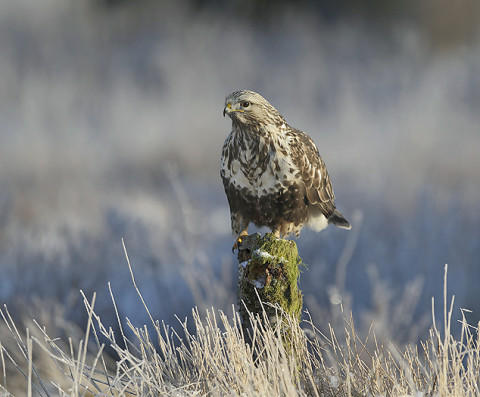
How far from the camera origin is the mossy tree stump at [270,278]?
10.6ft

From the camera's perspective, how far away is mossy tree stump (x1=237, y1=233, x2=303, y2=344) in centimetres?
324

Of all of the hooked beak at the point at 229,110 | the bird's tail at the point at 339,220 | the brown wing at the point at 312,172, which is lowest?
the bird's tail at the point at 339,220

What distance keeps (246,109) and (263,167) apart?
1.40 ft

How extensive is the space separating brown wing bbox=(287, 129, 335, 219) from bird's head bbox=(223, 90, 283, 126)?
0.26m

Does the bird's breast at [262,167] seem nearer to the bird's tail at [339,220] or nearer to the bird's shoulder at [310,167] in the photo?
the bird's shoulder at [310,167]

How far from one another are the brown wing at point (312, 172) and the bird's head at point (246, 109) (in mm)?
264

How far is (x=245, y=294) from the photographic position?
3324mm

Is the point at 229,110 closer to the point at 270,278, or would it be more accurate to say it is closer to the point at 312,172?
the point at 312,172

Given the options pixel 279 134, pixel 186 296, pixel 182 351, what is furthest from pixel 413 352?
pixel 186 296

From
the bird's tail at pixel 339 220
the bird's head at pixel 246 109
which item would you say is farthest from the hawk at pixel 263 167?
the bird's tail at pixel 339 220

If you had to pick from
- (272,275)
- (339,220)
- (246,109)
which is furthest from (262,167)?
(339,220)

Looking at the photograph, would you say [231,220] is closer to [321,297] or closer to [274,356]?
[274,356]

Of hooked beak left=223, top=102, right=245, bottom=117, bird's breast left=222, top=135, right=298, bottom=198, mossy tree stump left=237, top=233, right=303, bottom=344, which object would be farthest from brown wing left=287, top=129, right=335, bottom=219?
mossy tree stump left=237, top=233, right=303, bottom=344

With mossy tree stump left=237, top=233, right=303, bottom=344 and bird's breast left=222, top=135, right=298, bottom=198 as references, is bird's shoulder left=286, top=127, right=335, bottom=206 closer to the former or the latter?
bird's breast left=222, top=135, right=298, bottom=198
